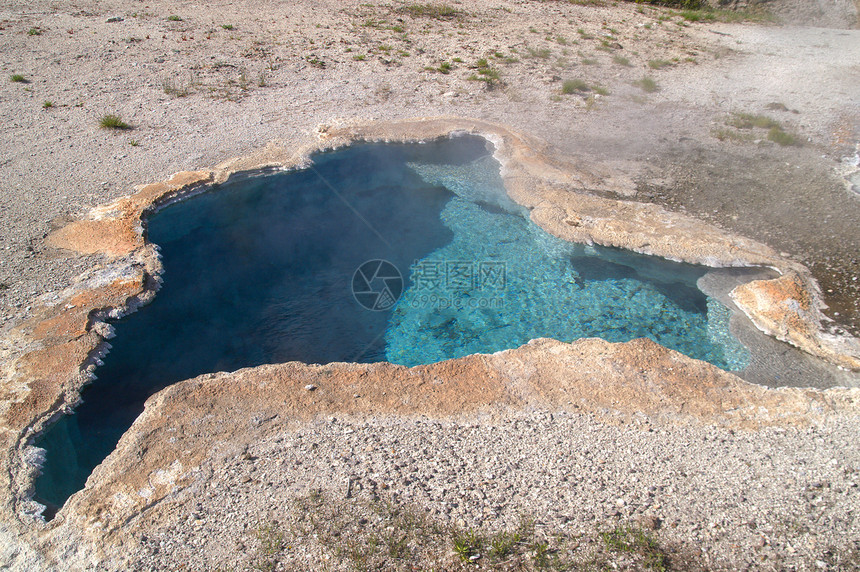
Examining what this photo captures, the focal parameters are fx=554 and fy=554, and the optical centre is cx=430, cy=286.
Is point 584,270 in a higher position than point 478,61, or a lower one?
lower

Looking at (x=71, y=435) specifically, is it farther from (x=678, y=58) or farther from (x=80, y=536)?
(x=678, y=58)

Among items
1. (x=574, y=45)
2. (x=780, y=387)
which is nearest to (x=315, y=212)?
(x=780, y=387)

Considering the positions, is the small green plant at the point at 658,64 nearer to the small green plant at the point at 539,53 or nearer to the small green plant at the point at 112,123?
the small green plant at the point at 539,53

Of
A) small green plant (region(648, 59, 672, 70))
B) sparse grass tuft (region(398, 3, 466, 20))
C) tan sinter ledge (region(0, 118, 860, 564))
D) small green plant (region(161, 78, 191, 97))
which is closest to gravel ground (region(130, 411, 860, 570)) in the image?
tan sinter ledge (region(0, 118, 860, 564))

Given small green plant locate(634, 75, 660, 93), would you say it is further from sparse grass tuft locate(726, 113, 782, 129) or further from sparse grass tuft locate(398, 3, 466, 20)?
sparse grass tuft locate(398, 3, 466, 20)

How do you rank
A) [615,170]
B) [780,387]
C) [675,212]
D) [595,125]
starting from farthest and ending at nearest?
[595,125], [615,170], [675,212], [780,387]

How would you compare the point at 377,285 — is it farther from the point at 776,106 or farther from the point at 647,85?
the point at 776,106

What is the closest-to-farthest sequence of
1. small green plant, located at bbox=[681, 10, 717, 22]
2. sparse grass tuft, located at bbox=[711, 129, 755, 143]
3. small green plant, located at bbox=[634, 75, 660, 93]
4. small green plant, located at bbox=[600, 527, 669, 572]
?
small green plant, located at bbox=[600, 527, 669, 572], sparse grass tuft, located at bbox=[711, 129, 755, 143], small green plant, located at bbox=[634, 75, 660, 93], small green plant, located at bbox=[681, 10, 717, 22]

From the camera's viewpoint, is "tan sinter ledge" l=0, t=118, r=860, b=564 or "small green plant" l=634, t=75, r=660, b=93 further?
"small green plant" l=634, t=75, r=660, b=93
